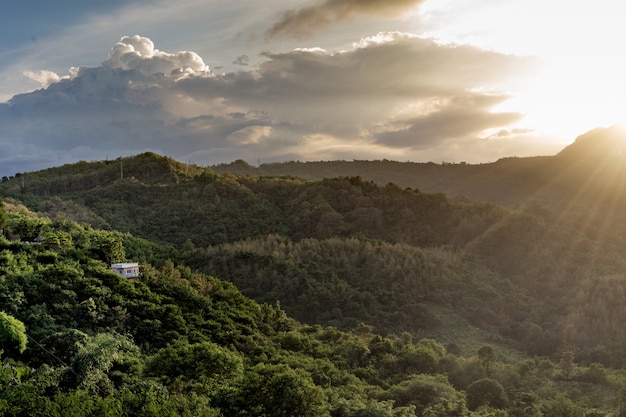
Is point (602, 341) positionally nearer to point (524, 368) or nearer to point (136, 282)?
point (524, 368)

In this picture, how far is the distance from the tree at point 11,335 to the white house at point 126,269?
1358 centimetres

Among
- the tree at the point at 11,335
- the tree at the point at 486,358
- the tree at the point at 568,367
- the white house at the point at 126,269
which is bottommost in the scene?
the tree at the point at 568,367

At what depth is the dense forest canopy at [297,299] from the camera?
83.9ft

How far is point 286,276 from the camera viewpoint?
209 feet

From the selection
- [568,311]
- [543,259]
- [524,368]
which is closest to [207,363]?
[524,368]

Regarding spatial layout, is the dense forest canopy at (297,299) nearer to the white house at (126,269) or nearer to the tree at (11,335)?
the tree at (11,335)

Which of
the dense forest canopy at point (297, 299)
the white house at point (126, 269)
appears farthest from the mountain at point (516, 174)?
the white house at point (126, 269)

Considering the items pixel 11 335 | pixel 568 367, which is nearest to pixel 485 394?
pixel 568 367

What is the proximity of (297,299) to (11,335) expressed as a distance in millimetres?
→ 38805

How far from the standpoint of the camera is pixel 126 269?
130ft

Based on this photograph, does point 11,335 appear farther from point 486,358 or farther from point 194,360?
point 486,358

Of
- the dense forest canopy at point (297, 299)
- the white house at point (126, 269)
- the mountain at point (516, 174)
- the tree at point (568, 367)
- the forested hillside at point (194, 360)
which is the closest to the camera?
the forested hillside at point (194, 360)

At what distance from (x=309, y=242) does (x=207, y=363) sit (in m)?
49.2

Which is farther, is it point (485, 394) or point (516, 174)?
point (516, 174)
